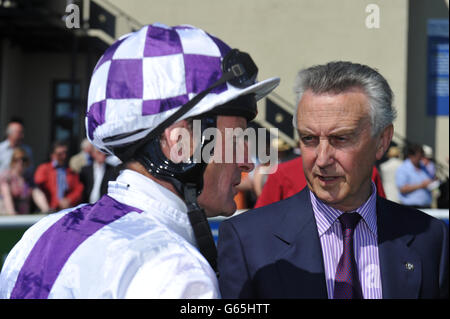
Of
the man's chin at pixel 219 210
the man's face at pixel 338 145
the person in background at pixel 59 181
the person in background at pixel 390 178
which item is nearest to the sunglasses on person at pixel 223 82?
the man's chin at pixel 219 210

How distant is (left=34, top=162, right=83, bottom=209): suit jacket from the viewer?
266 inches

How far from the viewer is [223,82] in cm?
140

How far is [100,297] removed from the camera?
117 cm

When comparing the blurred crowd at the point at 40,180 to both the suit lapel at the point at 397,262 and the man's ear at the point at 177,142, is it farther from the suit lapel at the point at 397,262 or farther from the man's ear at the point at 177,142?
the man's ear at the point at 177,142

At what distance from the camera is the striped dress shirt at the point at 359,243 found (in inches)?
79.8

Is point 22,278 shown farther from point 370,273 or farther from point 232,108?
point 370,273

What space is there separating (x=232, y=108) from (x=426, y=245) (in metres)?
1.03

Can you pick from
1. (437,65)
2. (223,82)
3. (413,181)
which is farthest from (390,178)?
(223,82)

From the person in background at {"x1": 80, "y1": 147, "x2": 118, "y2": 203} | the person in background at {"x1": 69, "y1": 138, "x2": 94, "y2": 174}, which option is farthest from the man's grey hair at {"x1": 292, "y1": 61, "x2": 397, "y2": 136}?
the person in background at {"x1": 69, "y1": 138, "x2": 94, "y2": 174}

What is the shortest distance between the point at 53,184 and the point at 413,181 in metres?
4.36

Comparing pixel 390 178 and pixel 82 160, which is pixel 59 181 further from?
pixel 390 178

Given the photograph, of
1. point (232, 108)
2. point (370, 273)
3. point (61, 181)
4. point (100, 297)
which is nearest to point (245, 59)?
point (232, 108)

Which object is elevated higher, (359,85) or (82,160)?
(359,85)

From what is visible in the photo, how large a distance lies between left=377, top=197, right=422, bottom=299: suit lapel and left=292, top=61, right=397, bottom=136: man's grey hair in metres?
0.33
